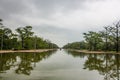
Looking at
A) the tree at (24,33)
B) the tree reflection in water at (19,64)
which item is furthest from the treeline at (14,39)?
the tree reflection in water at (19,64)

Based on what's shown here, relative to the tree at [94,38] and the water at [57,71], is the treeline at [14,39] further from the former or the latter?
the water at [57,71]

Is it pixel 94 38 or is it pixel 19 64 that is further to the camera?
pixel 94 38

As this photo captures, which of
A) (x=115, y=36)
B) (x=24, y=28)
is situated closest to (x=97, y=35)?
(x=115, y=36)

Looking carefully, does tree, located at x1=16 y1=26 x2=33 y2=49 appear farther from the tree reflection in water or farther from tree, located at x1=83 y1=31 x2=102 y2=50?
the tree reflection in water

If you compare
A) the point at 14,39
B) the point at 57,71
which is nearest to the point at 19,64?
the point at 57,71

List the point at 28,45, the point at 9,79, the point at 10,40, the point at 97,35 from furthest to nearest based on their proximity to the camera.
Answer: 1. the point at 28,45
2. the point at 97,35
3. the point at 10,40
4. the point at 9,79

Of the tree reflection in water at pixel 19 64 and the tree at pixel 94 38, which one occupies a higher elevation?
the tree at pixel 94 38

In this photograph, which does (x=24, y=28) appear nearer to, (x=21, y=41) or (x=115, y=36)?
(x=21, y=41)

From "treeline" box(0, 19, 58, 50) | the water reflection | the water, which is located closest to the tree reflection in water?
the water

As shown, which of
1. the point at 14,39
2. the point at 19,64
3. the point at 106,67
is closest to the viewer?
the point at 106,67

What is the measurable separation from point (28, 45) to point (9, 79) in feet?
271

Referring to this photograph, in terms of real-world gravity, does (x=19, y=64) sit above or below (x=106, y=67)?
above

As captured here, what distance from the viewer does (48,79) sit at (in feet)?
37.0

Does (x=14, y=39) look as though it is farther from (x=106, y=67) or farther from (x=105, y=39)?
(x=106, y=67)
